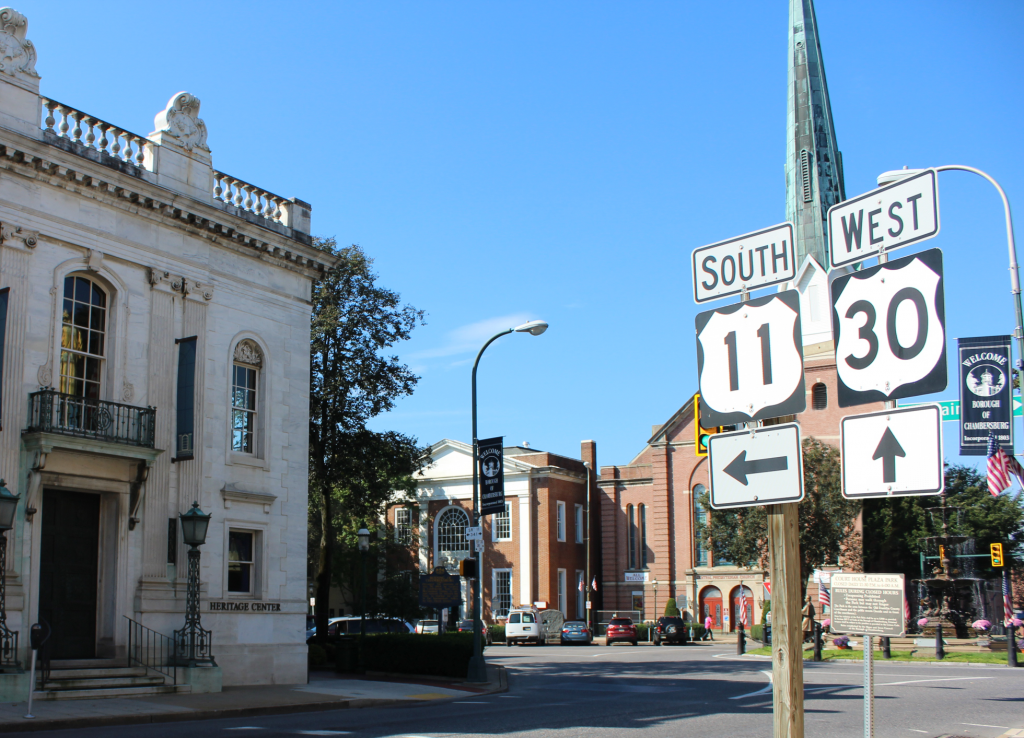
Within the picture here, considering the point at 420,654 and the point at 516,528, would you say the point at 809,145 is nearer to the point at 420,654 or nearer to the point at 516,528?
the point at 516,528

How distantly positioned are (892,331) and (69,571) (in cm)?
1829

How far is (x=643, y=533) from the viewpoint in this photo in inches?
2459

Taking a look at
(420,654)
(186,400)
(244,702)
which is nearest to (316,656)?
(420,654)

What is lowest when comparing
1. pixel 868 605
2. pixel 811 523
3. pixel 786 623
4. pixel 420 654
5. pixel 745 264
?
pixel 420 654

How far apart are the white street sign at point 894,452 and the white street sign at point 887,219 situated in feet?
3.15

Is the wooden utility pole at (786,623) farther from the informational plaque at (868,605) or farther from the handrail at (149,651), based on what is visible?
the handrail at (149,651)

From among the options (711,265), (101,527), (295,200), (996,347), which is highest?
(295,200)

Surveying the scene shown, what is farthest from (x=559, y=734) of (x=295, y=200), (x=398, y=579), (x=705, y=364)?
(x=398, y=579)

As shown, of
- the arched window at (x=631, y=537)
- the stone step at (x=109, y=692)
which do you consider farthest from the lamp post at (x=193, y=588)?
the arched window at (x=631, y=537)

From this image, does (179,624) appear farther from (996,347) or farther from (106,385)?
(996,347)

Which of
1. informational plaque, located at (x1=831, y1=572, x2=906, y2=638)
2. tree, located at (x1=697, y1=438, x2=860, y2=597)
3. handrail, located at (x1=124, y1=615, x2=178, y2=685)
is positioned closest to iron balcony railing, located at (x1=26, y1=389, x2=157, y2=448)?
handrail, located at (x1=124, y1=615, x2=178, y2=685)

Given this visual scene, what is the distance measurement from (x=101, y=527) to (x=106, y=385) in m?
2.94

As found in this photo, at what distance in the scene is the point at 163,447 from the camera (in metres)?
20.3

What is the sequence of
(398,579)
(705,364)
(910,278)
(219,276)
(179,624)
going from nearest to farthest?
1. (910,278)
2. (705,364)
3. (179,624)
4. (219,276)
5. (398,579)
